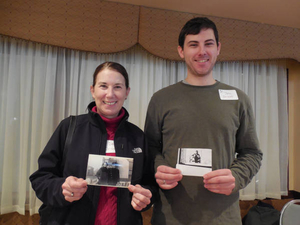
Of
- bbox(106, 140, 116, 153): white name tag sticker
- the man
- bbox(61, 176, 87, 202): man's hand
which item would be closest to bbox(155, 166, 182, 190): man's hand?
the man

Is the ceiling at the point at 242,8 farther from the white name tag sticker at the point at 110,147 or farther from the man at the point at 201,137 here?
the white name tag sticker at the point at 110,147

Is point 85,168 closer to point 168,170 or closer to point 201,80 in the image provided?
point 168,170

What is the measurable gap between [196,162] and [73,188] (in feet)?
2.01

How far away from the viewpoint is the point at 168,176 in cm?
114

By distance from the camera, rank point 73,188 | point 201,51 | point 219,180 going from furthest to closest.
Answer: point 201,51, point 219,180, point 73,188

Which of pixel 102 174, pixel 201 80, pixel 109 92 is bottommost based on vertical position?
pixel 102 174

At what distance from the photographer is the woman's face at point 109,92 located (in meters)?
1.21

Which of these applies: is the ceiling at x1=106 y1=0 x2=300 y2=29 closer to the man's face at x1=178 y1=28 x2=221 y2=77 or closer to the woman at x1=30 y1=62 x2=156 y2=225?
the man's face at x1=178 y1=28 x2=221 y2=77

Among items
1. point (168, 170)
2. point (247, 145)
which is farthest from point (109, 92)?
point (247, 145)

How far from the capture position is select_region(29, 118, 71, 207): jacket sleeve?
104cm

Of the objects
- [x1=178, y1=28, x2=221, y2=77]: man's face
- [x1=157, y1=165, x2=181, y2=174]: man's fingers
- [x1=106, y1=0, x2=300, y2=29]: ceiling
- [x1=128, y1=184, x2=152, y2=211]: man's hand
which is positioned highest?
[x1=106, y1=0, x2=300, y2=29]: ceiling

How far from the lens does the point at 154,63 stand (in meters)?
3.04

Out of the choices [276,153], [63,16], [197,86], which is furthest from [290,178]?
[63,16]

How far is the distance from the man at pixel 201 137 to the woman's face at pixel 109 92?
274 mm
